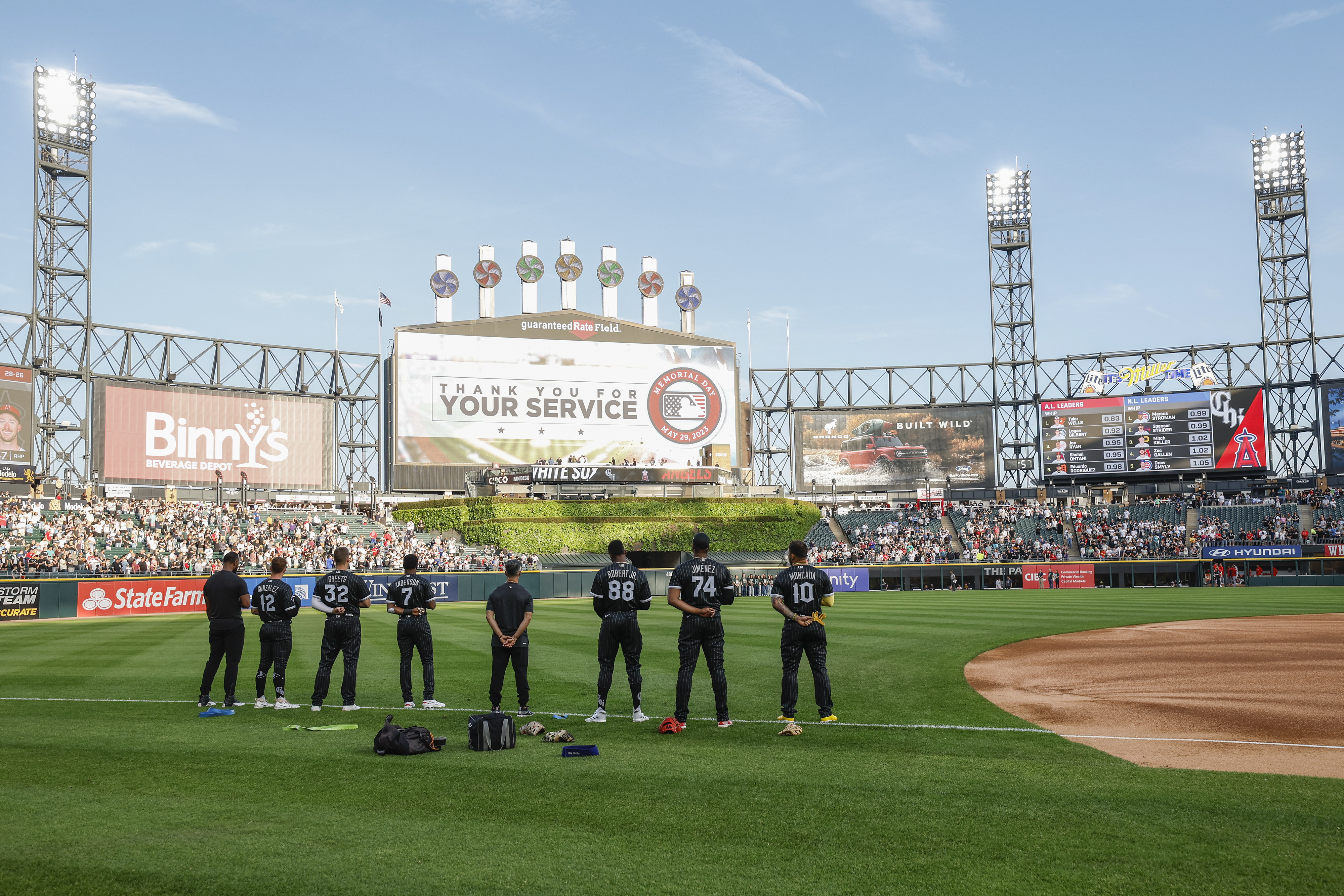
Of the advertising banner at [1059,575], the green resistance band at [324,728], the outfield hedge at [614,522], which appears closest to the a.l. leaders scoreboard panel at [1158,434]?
the advertising banner at [1059,575]

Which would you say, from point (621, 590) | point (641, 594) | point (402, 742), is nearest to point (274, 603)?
point (402, 742)

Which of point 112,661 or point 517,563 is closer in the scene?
point 517,563

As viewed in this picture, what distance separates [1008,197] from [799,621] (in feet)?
234

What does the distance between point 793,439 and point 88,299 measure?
50920 millimetres

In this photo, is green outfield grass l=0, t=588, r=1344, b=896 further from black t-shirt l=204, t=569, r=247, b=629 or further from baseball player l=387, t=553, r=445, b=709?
black t-shirt l=204, t=569, r=247, b=629

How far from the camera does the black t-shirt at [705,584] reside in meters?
10.9

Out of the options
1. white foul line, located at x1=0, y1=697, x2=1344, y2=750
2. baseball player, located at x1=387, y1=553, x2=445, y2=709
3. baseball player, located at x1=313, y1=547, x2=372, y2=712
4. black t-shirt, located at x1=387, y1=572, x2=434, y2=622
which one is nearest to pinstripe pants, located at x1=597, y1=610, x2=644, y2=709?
white foul line, located at x1=0, y1=697, x2=1344, y2=750

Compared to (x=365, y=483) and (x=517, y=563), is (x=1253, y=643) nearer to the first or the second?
(x=517, y=563)

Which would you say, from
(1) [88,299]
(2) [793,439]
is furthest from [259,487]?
(2) [793,439]

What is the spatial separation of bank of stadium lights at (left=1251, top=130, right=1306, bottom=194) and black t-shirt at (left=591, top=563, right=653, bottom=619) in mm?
71584

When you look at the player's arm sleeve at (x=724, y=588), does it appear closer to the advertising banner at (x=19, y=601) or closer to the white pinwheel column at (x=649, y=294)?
the advertising banner at (x=19, y=601)

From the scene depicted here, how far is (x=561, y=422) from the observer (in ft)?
233

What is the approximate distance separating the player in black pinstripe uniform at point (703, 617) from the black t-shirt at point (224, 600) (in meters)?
6.27

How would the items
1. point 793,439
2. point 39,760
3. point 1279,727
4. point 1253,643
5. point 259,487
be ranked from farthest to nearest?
point 793,439, point 259,487, point 1253,643, point 1279,727, point 39,760
